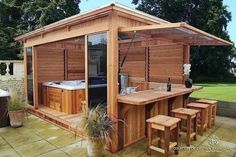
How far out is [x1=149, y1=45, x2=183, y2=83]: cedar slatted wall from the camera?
5.84 metres

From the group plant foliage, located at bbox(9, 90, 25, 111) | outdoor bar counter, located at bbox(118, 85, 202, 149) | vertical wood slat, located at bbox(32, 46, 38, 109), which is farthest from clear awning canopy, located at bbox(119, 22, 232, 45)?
vertical wood slat, located at bbox(32, 46, 38, 109)

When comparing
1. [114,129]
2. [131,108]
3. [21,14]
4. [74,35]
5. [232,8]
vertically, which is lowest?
[114,129]

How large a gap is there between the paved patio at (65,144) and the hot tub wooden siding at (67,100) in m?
0.87

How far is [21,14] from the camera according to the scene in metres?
13.8

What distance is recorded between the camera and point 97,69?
13.9ft

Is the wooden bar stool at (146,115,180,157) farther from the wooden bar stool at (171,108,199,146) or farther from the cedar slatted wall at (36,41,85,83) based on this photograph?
the cedar slatted wall at (36,41,85,83)

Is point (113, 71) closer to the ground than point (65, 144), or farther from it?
farther from it

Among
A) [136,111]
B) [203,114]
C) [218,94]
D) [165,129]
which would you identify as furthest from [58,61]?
[218,94]

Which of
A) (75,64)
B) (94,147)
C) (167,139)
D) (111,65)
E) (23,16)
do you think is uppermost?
(23,16)

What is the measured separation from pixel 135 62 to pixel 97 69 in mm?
2943

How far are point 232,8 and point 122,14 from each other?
52.9ft

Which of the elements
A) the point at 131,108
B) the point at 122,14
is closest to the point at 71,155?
the point at 131,108

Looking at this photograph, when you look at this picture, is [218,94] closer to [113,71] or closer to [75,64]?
[75,64]

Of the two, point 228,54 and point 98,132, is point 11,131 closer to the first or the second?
point 98,132
